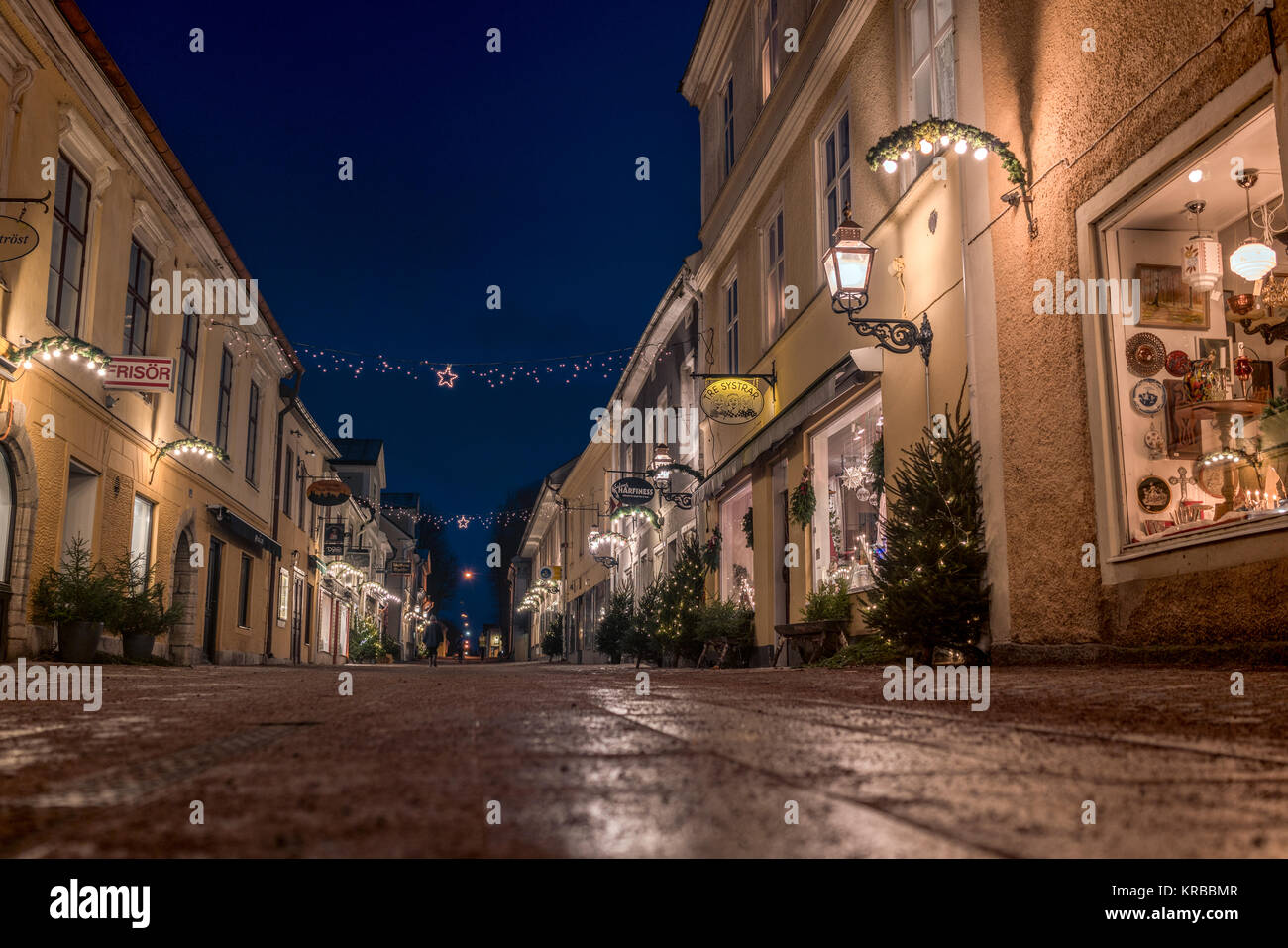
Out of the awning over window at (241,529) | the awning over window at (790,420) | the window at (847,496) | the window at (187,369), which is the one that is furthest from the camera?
the awning over window at (241,529)

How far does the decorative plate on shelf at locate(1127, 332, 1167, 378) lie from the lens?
6.59m

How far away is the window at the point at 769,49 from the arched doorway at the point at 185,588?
34.7 feet

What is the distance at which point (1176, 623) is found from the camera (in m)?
5.73

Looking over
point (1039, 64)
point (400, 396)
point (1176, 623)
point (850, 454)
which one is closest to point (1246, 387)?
point (1176, 623)

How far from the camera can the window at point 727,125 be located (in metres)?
16.2

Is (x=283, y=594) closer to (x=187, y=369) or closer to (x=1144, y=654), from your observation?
(x=187, y=369)

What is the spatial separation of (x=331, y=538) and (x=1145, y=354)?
27040 mm

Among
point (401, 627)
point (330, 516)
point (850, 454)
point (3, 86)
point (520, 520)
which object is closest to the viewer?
point (3, 86)

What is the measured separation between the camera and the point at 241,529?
59.0 feet

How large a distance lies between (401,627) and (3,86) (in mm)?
49185
